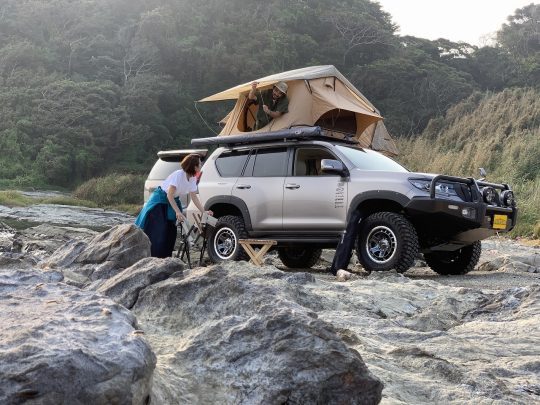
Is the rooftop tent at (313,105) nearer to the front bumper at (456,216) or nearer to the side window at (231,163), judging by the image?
the side window at (231,163)

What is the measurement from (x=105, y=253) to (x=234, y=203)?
358 cm

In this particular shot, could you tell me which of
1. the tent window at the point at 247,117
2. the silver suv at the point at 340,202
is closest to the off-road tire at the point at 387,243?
the silver suv at the point at 340,202

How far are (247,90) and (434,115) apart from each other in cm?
3465

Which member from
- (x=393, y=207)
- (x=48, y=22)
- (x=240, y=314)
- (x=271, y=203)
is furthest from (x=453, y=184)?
(x=48, y=22)

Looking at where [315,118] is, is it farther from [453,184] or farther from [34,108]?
[34,108]

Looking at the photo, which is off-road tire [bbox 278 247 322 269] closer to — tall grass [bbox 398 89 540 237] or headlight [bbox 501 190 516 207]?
headlight [bbox 501 190 516 207]

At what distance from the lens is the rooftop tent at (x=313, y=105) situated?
11062 mm

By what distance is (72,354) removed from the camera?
73.7 inches

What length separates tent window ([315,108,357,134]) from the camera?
11.6 m

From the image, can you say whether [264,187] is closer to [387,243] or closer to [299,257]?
[299,257]

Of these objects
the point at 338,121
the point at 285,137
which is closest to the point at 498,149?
the point at 338,121

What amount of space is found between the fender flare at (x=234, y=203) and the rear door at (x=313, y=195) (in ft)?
1.83

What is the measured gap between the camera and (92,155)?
38125mm

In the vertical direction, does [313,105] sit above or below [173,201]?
above
